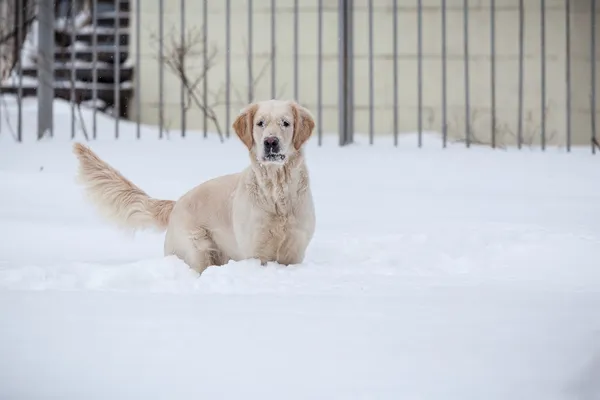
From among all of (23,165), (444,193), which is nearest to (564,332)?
(444,193)

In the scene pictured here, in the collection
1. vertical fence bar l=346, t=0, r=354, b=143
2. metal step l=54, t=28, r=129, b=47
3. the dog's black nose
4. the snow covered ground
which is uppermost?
metal step l=54, t=28, r=129, b=47

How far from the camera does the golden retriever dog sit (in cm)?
318

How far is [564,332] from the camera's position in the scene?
235 cm

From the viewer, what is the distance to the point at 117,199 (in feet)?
11.8

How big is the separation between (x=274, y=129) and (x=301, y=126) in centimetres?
14

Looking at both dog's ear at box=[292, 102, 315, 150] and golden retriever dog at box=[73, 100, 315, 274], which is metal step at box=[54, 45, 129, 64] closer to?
golden retriever dog at box=[73, 100, 315, 274]

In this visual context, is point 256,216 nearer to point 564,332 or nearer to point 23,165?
point 564,332

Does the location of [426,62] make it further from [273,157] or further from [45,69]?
[273,157]

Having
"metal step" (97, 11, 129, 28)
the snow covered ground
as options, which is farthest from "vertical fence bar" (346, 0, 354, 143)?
"metal step" (97, 11, 129, 28)

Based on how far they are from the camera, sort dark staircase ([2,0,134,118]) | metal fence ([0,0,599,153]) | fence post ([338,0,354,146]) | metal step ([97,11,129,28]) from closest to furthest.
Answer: fence post ([338,0,354,146])
metal fence ([0,0,599,153])
dark staircase ([2,0,134,118])
metal step ([97,11,129,28])

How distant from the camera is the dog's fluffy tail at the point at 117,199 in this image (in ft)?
11.7

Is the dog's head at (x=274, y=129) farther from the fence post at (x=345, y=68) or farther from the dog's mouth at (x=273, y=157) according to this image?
the fence post at (x=345, y=68)

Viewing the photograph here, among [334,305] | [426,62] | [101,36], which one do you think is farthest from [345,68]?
[334,305]

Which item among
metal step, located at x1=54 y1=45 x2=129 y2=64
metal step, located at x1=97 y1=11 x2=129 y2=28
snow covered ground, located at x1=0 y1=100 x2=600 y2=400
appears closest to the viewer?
snow covered ground, located at x1=0 y1=100 x2=600 y2=400
